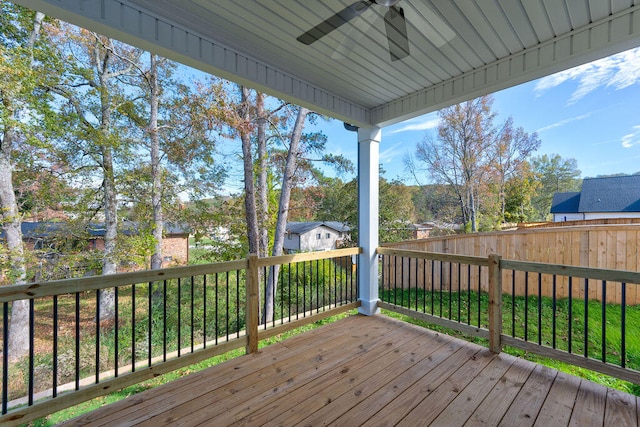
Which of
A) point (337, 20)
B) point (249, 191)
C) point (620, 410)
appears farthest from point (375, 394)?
point (249, 191)

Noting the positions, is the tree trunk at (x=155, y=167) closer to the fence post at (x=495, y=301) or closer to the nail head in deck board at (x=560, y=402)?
the fence post at (x=495, y=301)

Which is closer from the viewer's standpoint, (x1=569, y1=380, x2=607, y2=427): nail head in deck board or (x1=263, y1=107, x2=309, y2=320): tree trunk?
(x1=569, y1=380, x2=607, y2=427): nail head in deck board

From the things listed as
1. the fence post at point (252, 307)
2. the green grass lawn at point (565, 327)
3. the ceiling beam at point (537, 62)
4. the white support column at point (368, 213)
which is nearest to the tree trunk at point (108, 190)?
the fence post at point (252, 307)

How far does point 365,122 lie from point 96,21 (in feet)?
8.68

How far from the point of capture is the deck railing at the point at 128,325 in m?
1.62

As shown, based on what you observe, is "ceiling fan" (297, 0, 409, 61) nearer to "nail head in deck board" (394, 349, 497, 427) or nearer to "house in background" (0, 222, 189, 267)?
"nail head in deck board" (394, 349, 497, 427)

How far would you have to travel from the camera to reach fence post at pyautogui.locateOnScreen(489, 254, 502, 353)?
2.47 meters

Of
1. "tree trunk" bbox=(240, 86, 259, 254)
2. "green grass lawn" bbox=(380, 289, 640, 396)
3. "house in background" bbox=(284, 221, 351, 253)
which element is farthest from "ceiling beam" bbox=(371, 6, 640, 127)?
"house in background" bbox=(284, 221, 351, 253)

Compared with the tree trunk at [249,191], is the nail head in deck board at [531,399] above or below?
below

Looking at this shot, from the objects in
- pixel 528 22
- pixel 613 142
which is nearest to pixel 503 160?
pixel 613 142

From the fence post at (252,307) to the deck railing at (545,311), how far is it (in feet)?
5.58

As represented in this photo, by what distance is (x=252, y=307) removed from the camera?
2.51 meters

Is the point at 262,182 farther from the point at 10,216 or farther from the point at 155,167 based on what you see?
the point at 10,216

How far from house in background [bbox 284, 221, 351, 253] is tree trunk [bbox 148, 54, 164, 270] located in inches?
151
